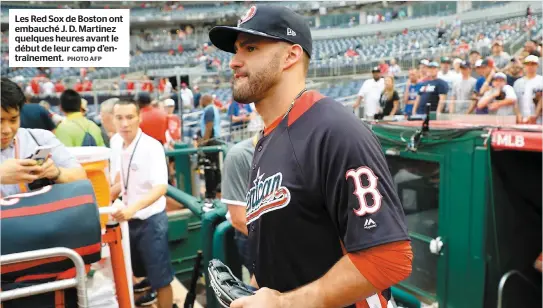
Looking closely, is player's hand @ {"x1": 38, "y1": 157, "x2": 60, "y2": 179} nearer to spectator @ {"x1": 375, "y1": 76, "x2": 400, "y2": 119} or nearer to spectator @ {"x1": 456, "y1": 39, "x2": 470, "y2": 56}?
spectator @ {"x1": 375, "y1": 76, "x2": 400, "y2": 119}

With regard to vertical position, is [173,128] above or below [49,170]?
below

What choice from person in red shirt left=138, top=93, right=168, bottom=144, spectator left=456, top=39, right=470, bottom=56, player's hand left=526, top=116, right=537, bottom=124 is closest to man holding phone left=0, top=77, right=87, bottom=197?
person in red shirt left=138, top=93, right=168, bottom=144

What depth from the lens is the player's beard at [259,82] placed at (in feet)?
3.89

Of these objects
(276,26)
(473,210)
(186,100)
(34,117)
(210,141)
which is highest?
(276,26)

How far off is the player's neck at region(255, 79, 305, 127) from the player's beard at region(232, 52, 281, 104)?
0.06ft

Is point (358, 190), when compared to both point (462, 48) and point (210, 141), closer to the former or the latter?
point (210, 141)

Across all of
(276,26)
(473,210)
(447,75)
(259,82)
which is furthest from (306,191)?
(447,75)

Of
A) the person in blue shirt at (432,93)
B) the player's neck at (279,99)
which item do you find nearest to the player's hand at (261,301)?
the player's neck at (279,99)

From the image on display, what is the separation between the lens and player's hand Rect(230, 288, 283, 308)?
1.00 metres

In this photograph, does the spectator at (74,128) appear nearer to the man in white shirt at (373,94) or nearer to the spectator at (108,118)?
the spectator at (108,118)

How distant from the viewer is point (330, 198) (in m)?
1.02

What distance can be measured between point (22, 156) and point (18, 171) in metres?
0.28

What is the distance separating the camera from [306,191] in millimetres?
1045

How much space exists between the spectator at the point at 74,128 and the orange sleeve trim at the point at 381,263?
3.15 m
